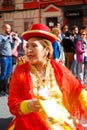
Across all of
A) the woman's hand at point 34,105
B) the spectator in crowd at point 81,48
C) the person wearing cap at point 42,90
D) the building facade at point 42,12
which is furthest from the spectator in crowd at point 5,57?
the building facade at point 42,12

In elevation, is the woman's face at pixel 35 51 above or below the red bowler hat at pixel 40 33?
below

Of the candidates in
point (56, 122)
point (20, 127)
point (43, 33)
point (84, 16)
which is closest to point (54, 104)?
point (56, 122)

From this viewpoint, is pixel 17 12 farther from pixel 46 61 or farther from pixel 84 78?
pixel 46 61

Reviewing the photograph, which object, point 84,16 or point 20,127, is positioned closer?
point 20,127

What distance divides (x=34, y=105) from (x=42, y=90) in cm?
26

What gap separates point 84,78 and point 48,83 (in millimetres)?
5929

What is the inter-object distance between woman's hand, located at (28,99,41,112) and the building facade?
71.5ft

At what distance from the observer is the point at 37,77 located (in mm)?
2693

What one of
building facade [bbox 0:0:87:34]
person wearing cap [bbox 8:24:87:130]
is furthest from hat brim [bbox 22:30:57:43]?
building facade [bbox 0:0:87:34]

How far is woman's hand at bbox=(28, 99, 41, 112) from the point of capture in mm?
2349

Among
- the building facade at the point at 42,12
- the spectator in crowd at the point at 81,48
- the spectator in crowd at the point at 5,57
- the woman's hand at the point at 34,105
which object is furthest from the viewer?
the building facade at the point at 42,12

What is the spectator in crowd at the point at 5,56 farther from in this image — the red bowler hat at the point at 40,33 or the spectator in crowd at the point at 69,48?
the red bowler hat at the point at 40,33

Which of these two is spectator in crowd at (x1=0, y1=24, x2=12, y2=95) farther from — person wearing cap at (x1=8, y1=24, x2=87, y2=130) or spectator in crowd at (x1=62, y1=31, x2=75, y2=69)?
person wearing cap at (x1=8, y1=24, x2=87, y2=130)

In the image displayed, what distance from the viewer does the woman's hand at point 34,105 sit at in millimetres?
2349
